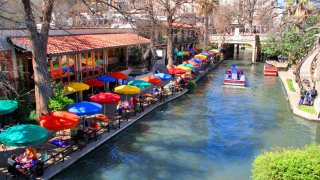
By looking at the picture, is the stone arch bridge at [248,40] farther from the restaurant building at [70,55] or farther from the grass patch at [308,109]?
the grass patch at [308,109]

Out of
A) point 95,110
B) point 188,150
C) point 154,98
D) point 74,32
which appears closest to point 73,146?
point 95,110

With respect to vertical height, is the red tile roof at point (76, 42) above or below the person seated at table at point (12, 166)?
above

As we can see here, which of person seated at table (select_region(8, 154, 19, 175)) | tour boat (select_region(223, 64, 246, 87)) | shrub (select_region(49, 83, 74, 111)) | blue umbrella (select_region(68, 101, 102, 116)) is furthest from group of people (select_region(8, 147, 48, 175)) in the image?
tour boat (select_region(223, 64, 246, 87))

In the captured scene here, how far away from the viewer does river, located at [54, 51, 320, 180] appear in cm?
1588

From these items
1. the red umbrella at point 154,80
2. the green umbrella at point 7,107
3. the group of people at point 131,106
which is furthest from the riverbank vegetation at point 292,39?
the green umbrella at point 7,107

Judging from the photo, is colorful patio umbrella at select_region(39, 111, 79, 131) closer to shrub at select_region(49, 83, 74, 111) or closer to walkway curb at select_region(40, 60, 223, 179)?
walkway curb at select_region(40, 60, 223, 179)

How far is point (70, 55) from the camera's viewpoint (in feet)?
82.7

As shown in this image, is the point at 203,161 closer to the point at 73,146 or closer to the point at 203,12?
the point at 73,146

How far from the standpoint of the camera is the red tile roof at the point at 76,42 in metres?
20.8

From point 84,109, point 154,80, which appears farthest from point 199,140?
point 154,80

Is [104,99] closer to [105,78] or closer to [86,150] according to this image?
[86,150]

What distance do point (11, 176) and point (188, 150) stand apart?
9.45m

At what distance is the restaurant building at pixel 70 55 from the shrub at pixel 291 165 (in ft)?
47.8

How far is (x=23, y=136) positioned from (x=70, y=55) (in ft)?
42.2
